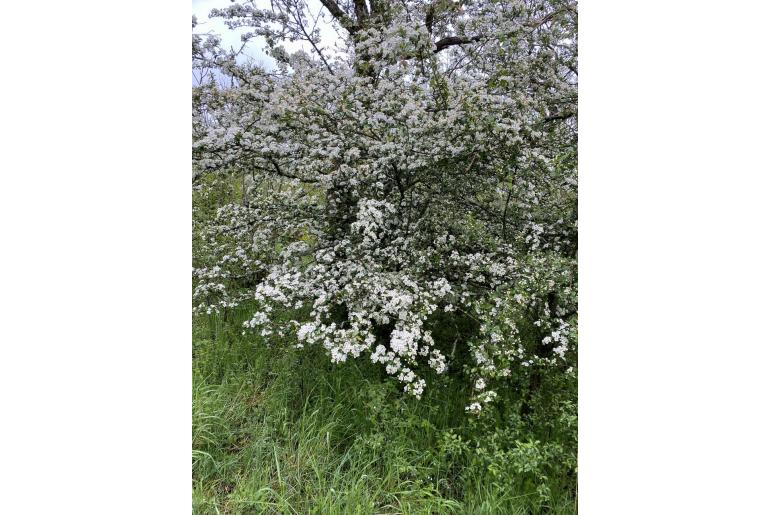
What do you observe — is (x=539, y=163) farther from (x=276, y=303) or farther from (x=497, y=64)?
(x=276, y=303)

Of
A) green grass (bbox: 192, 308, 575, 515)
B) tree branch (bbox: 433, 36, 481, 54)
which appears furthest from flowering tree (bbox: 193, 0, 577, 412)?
green grass (bbox: 192, 308, 575, 515)

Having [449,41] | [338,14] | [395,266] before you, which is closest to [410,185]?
[395,266]

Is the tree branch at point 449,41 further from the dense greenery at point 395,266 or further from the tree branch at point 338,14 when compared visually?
the tree branch at point 338,14

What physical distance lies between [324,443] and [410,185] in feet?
2.60

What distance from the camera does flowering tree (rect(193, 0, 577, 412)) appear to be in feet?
3.77

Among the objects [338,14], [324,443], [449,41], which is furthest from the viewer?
[338,14]

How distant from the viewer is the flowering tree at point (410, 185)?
3.77 ft

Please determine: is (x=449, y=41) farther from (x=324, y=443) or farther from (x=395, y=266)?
(x=324, y=443)

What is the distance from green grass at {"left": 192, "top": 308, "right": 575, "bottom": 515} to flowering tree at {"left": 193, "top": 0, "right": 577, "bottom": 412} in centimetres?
13

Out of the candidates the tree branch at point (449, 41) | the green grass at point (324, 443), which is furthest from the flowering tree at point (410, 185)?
the green grass at point (324, 443)

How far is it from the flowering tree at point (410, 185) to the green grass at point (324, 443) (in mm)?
133

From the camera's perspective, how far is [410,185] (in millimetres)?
1324

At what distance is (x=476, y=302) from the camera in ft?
3.91
